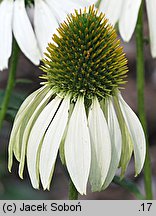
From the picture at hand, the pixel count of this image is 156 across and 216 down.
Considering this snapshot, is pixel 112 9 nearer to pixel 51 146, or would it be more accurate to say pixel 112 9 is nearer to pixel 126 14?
pixel 126 14

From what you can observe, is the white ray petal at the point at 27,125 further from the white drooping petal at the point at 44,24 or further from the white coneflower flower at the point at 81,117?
the white drooping petal at the point at 44,24

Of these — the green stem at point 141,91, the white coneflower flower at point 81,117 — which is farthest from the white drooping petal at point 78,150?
the green stem at point 141,91

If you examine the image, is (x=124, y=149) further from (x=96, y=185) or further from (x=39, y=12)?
(x=39, y=12)

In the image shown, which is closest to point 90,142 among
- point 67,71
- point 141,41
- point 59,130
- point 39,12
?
point 59,130

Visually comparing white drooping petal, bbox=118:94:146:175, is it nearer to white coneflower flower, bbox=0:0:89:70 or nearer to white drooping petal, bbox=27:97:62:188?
white drooping petal, bbox=27:97:62:188

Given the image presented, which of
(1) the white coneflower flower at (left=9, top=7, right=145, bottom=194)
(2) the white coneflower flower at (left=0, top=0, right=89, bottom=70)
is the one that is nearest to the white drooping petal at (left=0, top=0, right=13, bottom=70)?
(2) the white coneflower flower at (left=0, top=0, right=89, bottom=70)
